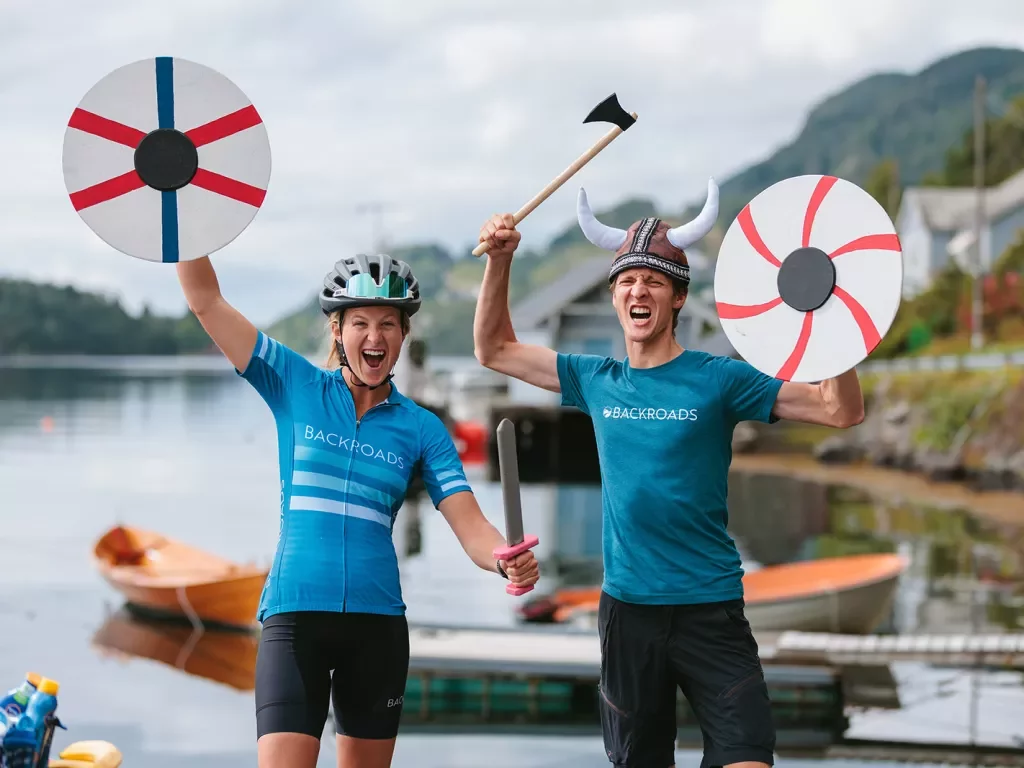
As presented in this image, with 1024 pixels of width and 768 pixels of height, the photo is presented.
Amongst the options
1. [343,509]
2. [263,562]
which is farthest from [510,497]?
[263,562]

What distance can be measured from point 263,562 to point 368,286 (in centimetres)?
2296

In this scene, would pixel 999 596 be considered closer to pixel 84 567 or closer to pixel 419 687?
pixel 419 687

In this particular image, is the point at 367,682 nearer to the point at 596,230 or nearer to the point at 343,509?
the point at 343,509

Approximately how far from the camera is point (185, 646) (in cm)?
1978

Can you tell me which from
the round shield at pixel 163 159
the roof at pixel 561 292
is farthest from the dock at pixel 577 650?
the roof at pixel 561 292

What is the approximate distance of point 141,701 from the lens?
1598 cm

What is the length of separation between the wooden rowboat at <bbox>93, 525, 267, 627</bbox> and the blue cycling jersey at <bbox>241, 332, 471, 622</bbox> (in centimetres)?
1541

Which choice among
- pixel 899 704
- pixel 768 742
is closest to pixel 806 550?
pixel 899 704

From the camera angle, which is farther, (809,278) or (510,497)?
(809,278)

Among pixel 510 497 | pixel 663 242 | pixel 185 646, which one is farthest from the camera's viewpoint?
pixel 185 646

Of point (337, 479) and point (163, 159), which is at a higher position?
point (163, 159)

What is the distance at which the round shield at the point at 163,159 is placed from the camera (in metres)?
3.73

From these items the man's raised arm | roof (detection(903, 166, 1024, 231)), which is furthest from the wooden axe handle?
roof (detection(903, 166, 1024, 231))

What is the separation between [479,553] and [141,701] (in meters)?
13.5
